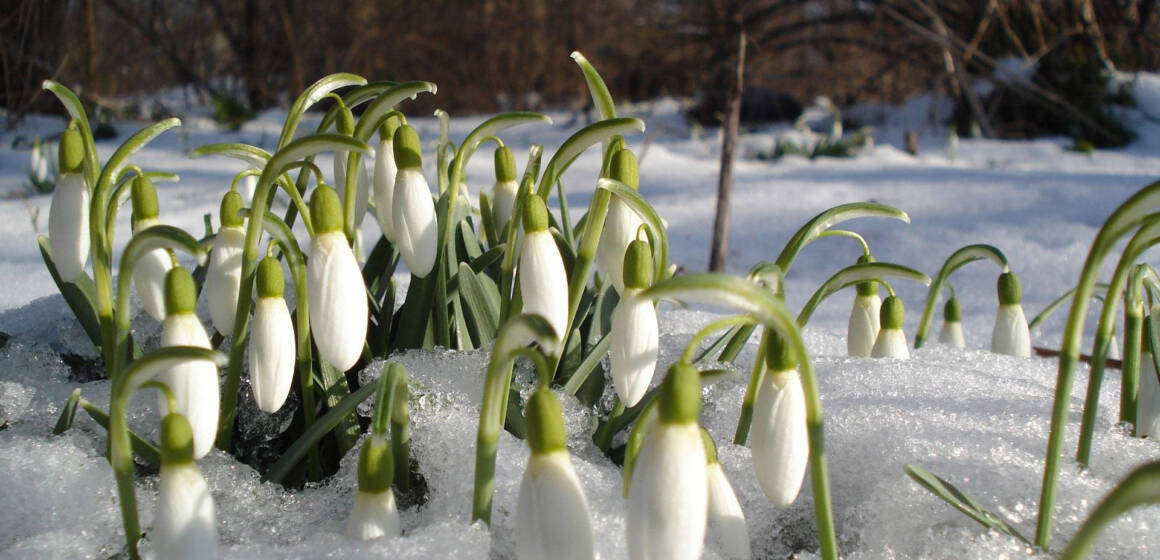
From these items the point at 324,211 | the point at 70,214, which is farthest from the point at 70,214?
the point at 324,211

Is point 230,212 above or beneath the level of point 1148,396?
above

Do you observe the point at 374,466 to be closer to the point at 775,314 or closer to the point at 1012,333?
the point at 775,314

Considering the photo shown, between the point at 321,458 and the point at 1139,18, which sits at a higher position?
the point at 1139,18

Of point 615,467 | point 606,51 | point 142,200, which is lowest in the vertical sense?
point 615,467

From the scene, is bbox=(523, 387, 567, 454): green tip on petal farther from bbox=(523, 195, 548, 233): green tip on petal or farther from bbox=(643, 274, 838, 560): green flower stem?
bbox=(523, 195, 548, 233): green tip on petal

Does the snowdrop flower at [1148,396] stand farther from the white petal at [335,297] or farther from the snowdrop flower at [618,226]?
the white petal at [335,297]

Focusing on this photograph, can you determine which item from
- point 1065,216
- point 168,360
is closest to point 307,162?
point 168,360

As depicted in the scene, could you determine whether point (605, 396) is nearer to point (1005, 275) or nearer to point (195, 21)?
point (1005, 275)
